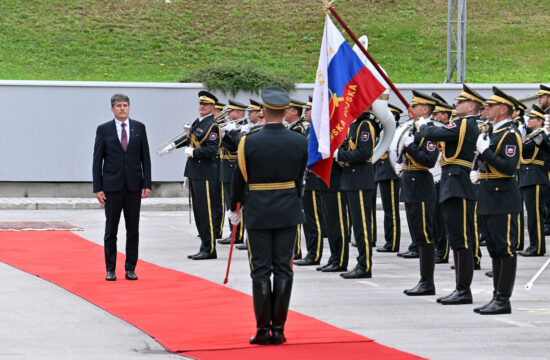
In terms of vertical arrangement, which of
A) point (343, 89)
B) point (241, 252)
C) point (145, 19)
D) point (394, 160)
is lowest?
point (241, 252)

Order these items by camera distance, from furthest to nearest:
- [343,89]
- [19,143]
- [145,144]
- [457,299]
Result: 1. [19,143]
2. [145,144]
3. [343,89]
4. [457,299]

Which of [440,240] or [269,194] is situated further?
[440,240]

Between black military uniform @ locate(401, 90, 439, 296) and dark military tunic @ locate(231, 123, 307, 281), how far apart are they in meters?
2.59

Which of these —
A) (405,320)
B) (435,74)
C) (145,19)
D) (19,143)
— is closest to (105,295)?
(405,320)

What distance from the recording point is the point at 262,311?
7488 millimetres

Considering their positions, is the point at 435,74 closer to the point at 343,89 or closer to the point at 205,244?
the point at 205,244

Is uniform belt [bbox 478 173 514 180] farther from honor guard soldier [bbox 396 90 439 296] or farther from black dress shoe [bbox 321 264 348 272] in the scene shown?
Answer: black dress shoe [bbox 321 264 348 272]

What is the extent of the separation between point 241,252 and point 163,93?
964 centimetres

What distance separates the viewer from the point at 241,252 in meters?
13.7

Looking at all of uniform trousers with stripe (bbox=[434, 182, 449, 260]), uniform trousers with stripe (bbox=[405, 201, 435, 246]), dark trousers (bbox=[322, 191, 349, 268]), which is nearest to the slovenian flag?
uniform trousers with stripe (bbox=[405, 201, 435, 246])

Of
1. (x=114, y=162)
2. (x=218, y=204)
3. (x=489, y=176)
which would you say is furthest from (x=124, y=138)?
(x=489, y=176)

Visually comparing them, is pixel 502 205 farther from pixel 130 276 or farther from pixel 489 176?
pixel 130 276

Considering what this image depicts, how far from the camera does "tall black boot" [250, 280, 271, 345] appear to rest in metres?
7.44

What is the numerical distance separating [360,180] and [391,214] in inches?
118
